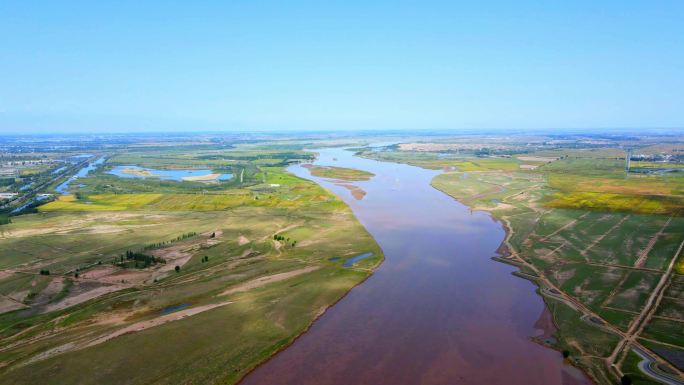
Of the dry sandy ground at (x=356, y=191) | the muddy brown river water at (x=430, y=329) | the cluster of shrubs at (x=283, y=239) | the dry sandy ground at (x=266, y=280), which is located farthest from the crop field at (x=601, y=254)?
the cluster of shrubs at (x=283, y=239)

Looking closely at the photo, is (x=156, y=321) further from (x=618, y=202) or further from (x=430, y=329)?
(x=618, y=202)

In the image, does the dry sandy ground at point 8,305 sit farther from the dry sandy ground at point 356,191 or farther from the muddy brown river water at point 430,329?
the dry sandy ground at point 356,191

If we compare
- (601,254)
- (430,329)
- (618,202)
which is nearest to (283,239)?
(430,329)

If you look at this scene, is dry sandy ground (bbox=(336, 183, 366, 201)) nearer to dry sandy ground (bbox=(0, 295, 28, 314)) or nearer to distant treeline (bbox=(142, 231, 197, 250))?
distant treeline (bbox=(142, 231, 197, 250))

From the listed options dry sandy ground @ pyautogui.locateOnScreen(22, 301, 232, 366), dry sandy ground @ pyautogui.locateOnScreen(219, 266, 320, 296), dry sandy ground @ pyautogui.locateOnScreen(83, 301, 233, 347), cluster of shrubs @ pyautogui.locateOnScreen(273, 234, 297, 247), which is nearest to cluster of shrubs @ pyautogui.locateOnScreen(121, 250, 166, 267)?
dry sandy ground @ pyautogui.locateOnScreen(219, 266, 320, 296)

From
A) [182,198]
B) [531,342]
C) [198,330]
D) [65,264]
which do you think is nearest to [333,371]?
[198,330]
